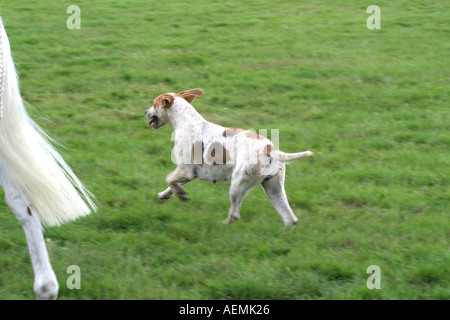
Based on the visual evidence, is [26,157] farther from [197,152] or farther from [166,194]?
[166,194]

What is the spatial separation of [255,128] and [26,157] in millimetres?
4823

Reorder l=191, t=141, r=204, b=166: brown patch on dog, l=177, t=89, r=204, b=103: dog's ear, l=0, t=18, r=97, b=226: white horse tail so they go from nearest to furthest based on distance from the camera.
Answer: l=0, t=18, r=97, b=226: white horse tail
l=191, t=141, r=204, b=166: brown patch on dog
l=177, t=89, r=204, b=103: dog's ear

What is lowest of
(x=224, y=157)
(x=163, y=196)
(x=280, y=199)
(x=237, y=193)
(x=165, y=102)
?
(x=163, y=196)

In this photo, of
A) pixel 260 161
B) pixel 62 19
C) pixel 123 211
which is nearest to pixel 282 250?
pixel 260 161

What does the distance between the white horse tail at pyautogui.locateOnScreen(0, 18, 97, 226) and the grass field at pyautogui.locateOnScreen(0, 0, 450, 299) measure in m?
0.58

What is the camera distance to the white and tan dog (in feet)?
18.4

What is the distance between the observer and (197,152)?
6.12 m

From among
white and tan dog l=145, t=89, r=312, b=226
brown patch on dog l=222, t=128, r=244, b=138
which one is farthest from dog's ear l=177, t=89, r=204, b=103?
brown patch on dog l=222, t=128, r=244, b=138

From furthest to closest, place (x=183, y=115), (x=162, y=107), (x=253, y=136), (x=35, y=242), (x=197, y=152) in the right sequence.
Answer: (x=162, y=107) → (x=183, y=115) → (x=197, y=152) → (x=253, y=136) → (x=35, y=242)

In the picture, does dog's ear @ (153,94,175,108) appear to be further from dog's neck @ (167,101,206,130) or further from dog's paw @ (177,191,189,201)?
dog's paw @ (177,191,189,201)

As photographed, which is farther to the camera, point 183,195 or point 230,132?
point 183,195

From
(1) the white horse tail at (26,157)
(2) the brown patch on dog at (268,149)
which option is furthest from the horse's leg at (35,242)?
(2) the brown patch on dog at (268,149)

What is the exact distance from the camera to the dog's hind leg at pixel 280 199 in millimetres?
5805

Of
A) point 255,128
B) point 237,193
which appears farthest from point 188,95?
point 255,128
